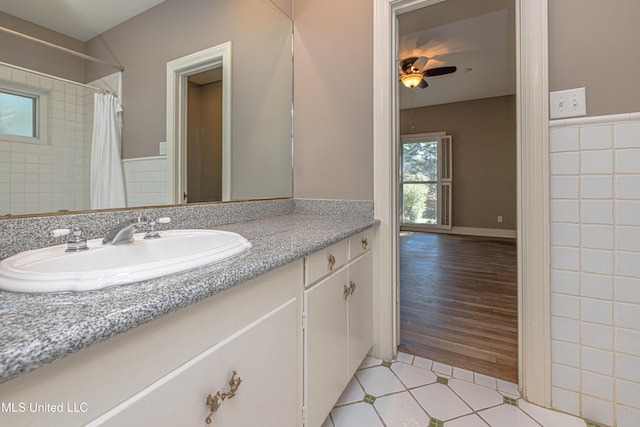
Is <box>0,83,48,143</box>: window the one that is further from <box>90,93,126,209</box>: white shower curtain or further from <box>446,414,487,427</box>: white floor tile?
<box>446,414,487,427</box>: white floor tile

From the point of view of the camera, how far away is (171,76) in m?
1.22

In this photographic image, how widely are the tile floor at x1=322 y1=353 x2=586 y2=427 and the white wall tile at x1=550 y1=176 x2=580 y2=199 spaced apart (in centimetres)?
91

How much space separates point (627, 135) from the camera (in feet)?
3.59

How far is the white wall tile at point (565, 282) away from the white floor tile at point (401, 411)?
763mm

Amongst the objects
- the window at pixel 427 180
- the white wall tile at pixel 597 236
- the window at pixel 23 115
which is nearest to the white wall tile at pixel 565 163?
the white wall tile at pixel 597 236

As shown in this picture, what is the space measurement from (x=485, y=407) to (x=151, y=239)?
1.50 metres

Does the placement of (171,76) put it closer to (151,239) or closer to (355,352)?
(151,239)

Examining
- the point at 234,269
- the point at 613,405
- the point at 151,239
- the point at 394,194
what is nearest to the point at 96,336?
the point at 234,269

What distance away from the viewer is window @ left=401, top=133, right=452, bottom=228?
19.4 ft

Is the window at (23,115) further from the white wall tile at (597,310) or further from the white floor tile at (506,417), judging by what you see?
the white wall tile at (597,310)

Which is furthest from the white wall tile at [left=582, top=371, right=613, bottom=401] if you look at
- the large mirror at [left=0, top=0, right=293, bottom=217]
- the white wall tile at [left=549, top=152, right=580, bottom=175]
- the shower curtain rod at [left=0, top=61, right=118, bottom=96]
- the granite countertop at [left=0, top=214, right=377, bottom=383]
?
the shower curtain rod at [left=0, top=61, right=118, bottom=96]

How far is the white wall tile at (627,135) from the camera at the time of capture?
3.56 ft

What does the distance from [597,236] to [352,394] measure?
1.21m

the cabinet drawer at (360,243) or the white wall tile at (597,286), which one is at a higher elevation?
the cabinet drawer at (360,243)
